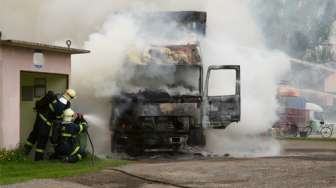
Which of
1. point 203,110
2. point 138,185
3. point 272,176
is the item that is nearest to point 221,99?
point 203,110

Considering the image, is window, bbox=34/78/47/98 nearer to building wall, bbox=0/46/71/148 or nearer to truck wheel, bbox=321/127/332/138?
building wall, bbox=0/46/71/148

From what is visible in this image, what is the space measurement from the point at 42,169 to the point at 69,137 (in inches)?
46.8

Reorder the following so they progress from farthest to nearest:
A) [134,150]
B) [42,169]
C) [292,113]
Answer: [292,113] < [134,150] < [42,169]

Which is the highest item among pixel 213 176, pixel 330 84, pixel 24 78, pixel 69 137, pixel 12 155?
pixel 330 84

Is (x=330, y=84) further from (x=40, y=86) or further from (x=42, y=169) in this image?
(x=42, y=169)

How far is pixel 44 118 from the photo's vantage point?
11844 mm

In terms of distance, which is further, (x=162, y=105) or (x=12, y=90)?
(x=162, y=105)

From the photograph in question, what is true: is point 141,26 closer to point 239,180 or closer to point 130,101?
point 130,101

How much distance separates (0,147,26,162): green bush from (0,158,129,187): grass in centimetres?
9

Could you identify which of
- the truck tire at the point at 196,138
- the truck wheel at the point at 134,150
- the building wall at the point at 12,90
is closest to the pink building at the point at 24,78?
the building wall at the point at 12,90

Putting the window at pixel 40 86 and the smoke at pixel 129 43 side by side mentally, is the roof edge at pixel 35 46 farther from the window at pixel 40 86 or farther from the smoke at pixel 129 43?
the smoke at pixel 129 43

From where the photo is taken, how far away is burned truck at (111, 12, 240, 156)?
14445mm

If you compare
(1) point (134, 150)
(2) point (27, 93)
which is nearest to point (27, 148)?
(2) point (27, 93)

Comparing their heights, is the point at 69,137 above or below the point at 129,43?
below
